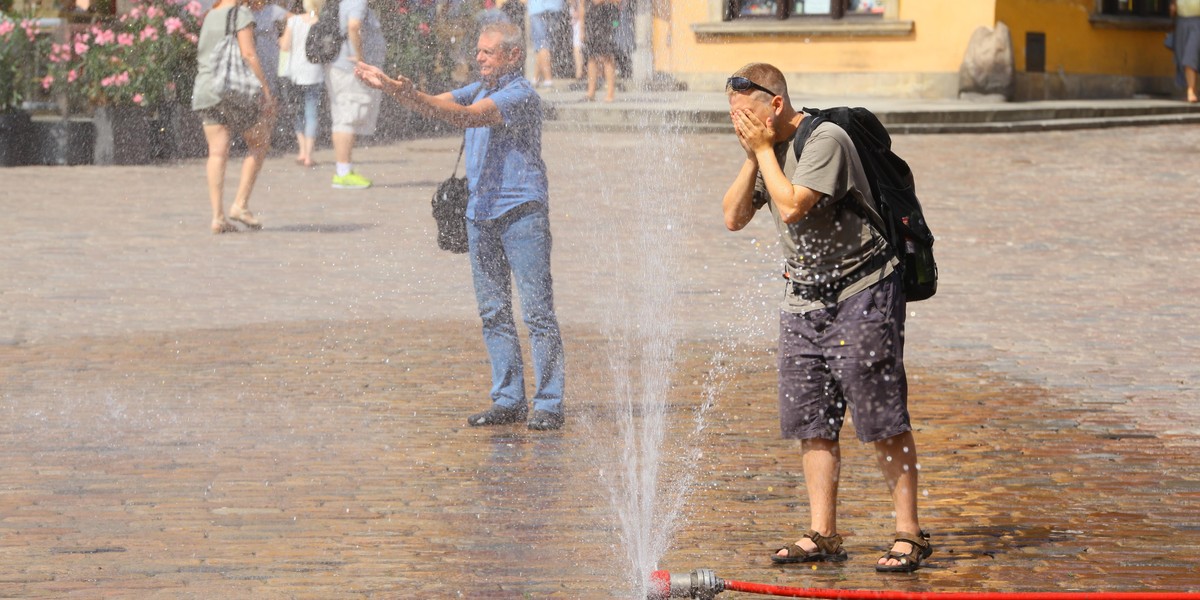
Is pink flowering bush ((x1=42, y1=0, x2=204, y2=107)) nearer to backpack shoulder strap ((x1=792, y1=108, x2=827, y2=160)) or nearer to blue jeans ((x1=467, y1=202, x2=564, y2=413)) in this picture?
blue jeans ((x1=467, y1=202, x2=564, y2=413))

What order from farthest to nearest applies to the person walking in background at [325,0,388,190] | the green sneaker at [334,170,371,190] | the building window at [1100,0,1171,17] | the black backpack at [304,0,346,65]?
the building window at [1100,0,1171,17], the green sneaker at [334,170,371,190], the person walking in background at [325,0,388,190], the black backpack at [304,0,346,65]

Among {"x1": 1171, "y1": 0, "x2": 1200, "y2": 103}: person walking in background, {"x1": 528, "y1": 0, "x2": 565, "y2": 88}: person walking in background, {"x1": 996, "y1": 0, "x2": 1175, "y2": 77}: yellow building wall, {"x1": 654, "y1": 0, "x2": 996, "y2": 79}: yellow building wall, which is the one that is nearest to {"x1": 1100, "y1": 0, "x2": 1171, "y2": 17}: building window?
{"x1": 996, "y1": 0, "x2": 1175, "y2": 77}: yellow building wall

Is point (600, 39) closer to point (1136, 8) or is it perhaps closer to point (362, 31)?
point (1136, 8)

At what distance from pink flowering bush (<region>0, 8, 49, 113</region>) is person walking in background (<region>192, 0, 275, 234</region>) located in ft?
17.6

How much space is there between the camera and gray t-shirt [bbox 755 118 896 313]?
488 cm

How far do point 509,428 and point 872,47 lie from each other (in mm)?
19582

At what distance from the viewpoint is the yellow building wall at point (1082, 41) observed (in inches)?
997

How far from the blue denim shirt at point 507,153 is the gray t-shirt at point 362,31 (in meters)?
8.03

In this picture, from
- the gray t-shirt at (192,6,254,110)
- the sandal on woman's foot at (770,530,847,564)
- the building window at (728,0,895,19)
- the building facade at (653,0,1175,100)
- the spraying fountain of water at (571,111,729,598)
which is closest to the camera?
the sandal on woman's foot at (770,530,847,564)

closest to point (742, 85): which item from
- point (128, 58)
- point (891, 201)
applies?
point (891, 201)

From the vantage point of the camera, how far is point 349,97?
49.0 ft

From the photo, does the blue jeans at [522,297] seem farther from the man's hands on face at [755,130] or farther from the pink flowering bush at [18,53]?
the pink flowering bush at [18,53]

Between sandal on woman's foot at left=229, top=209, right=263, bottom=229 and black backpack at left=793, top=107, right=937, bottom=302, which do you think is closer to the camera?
black backpack at left=793, top=107, right=937, bottom=302

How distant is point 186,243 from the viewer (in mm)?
11969
